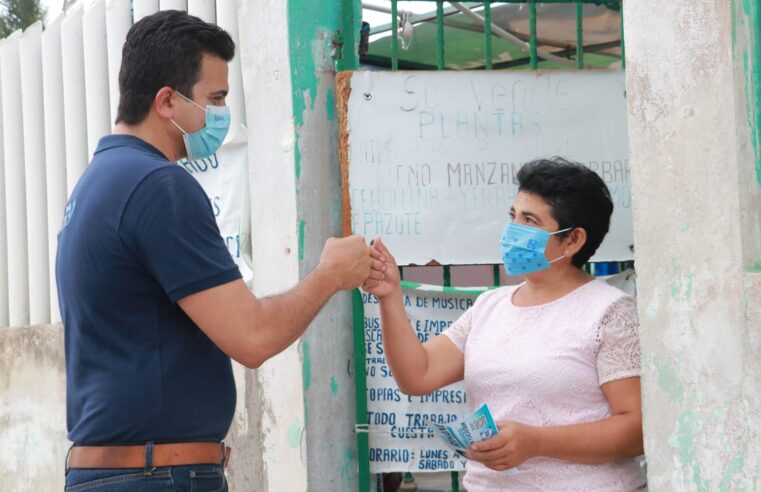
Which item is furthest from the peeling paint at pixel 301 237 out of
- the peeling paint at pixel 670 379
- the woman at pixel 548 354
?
the peeling paint at pixel 670 379

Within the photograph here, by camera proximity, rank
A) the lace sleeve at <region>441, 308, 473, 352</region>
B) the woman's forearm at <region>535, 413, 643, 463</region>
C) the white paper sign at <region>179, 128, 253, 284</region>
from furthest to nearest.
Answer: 1. the white paper sign at <region>179, 128, 253, 284</region>
2. the lace sleeve at <region>441, 308, 473, 352</region>
3. the woman's forearm at <region>535, 413, 643, 463</region>

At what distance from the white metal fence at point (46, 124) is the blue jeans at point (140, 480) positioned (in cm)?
340

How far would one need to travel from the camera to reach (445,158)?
455cm

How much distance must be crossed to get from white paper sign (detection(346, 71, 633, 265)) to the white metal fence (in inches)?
68.1

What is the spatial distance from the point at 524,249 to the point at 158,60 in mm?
1267

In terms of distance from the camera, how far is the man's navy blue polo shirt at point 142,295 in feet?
8.74

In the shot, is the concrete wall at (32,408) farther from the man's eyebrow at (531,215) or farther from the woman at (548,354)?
the man's eyebrow at (531,215)

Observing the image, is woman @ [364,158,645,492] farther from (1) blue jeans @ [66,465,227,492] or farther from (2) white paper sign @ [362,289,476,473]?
(2) white paper sign @ [362,289,476,473]

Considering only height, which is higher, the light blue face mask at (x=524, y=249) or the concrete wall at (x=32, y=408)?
the light blue face mask at (x=524, y=249)

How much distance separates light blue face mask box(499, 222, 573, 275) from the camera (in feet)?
11.4

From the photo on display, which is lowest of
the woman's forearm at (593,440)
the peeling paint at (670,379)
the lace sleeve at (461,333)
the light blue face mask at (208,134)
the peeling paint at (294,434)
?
the peeling paint at (294,434)

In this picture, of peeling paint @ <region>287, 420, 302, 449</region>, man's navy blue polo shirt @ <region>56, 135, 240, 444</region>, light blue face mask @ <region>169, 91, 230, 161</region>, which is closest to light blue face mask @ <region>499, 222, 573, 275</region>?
light blue face mask @ <region>169, 91, 230, 161</region>

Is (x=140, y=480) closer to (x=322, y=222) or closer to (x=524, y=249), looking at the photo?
(x=524, y=249)

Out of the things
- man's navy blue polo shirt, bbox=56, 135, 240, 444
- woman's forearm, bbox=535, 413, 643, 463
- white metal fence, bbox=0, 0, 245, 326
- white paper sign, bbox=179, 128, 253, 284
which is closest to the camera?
man's navy blue polo shirt, bbox=56, 135, 240, 444
